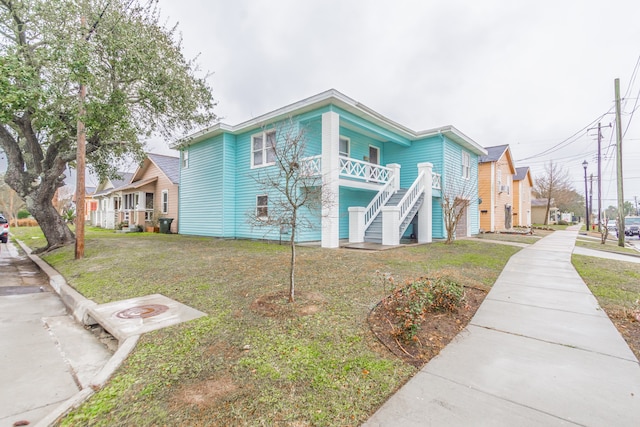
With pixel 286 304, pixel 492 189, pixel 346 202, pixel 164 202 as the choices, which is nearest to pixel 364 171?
pixel 346 202

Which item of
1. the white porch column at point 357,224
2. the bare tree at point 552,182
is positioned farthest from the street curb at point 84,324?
the bare tree at point 552,182

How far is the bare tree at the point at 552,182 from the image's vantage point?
35956 mm

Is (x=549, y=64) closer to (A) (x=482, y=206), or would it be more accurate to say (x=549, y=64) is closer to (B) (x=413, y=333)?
(A) (x=482, y=206)

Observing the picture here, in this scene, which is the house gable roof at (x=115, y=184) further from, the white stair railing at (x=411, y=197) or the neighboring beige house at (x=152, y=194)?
the white stair railing at (x=411, y=197)

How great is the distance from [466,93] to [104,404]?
64.8ft

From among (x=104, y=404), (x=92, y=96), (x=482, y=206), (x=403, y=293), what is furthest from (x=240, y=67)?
(x=482, y=206)

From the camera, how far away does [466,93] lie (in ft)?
55.7

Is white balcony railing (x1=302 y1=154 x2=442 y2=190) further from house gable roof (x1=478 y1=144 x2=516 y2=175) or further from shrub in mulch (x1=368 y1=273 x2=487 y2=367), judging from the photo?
house gable roof (x1=478 y1=144 x2=516 y2=175)

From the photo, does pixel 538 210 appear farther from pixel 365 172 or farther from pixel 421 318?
pixel 421 318

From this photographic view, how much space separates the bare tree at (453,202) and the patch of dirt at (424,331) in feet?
24.0

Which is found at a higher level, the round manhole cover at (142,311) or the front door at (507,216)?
the front door at (507,216)

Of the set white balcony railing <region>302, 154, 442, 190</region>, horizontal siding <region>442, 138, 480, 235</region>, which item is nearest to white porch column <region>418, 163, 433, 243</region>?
white balcony railing <region>302, 154, 442, 190</region>

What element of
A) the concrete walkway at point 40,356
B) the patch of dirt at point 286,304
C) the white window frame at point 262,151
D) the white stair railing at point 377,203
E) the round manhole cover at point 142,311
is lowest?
the concrete walkway at point 40,356

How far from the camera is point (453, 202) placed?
1196 centimetres
